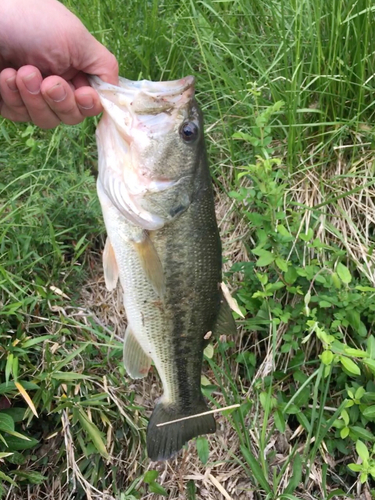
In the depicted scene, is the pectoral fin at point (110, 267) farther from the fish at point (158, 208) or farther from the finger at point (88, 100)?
the finger at point (88, 100)

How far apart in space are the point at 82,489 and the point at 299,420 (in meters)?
1.10

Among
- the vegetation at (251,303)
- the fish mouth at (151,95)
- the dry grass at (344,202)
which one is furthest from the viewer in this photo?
the dry grass at (344,202)

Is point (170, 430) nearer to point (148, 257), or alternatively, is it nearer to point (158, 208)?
point (148, 257)

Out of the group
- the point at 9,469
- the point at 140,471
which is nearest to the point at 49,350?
the point at 9,469

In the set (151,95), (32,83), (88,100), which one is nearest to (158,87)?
(151,95)

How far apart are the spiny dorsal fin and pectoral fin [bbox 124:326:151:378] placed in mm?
317

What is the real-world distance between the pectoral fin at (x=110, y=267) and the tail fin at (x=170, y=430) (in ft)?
1.83

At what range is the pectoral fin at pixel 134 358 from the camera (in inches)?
78.5

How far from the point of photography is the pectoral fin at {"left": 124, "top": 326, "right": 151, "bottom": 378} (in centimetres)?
199

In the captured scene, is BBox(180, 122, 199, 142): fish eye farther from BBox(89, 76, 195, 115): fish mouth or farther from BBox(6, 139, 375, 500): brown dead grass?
BBox(6, 139, 375, 500): brown dead grass

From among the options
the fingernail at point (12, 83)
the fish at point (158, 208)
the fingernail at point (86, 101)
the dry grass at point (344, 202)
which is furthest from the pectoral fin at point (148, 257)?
the dry grass at point (344, 202)

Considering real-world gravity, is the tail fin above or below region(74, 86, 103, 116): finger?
below

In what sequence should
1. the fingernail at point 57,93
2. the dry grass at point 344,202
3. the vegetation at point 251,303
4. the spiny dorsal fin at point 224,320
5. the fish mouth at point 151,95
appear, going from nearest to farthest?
the fish mouth at point 151,95, the fingernail at point 57,93, the spiny dorsal fin at point 224,320, the vegetation at point 251,303, the dry grass at point 344,202

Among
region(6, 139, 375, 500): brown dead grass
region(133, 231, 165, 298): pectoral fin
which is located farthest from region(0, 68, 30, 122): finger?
region(6, 139, 375, 500): brown dead grass
